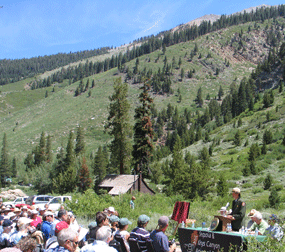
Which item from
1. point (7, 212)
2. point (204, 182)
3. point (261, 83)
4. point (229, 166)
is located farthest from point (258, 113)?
point (7, 212)

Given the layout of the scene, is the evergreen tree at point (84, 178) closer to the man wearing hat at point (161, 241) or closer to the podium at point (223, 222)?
the podium at point (223, 222)

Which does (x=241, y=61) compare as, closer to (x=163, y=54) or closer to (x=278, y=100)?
(x=163, y=54)

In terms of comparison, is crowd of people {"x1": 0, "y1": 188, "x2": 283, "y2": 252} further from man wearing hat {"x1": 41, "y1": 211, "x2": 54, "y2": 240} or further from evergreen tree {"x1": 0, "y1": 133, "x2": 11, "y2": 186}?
evergreen tree {"x1": 0, "y1": 133, "x2": 11, "y2": 186}

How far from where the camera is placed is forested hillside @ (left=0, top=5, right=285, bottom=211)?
35.8 meters

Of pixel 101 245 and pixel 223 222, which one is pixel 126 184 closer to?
pixel 223 222

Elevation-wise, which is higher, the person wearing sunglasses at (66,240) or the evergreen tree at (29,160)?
the person wearing sunglasses at (66,240)

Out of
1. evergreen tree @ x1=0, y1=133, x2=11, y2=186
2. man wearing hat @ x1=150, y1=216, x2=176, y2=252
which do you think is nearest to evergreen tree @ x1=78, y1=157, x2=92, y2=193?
evergreen tree @ x1=0, y1=133, x2=11, y2=186

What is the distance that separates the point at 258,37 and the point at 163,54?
214 ft

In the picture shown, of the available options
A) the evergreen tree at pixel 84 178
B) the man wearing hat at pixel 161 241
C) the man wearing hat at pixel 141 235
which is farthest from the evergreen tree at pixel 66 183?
the man wearing hat at pixel 161 241

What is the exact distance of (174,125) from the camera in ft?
390

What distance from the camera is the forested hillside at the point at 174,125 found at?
35.8 m

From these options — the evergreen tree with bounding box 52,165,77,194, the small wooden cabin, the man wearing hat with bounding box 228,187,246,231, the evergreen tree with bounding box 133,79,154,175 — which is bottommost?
the evergreen tree with bounding box 52,165,77,194

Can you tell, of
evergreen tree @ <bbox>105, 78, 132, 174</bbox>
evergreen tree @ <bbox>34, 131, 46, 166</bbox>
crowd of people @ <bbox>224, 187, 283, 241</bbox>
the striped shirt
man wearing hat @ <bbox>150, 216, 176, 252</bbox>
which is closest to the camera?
man wearing hat @ <bbox>150, 216, 176, 252</bbox>

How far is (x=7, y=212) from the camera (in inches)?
416
